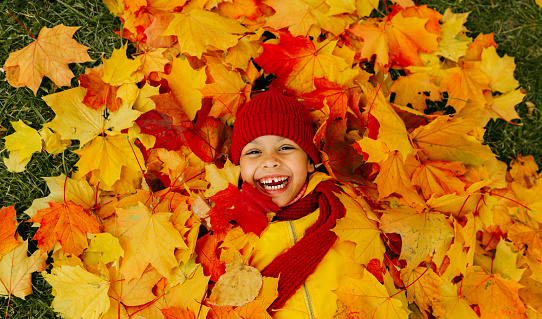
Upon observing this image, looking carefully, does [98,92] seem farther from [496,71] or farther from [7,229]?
[496,71]

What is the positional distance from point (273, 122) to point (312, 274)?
84 centimetres

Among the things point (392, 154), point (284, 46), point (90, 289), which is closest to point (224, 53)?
point (284, 46)

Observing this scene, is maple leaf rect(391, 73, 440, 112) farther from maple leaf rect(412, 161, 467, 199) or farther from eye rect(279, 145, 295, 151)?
eye rect(279, 145, 295, 151)

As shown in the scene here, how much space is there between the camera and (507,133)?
2.33 meters

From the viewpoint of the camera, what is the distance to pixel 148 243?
1783 millimetres

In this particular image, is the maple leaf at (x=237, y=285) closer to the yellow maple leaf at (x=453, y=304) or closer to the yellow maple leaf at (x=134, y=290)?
the yellow maple leaf at (x=134, y=290)

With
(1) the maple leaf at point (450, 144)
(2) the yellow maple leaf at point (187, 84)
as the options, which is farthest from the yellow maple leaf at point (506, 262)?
(2) the yellow maple leaf at point (187, 84)

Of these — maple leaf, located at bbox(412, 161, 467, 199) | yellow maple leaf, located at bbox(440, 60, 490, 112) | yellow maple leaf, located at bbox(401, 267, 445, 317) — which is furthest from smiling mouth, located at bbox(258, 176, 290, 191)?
yellow maple leaf, located at bbox(440, 60, 490, 112)

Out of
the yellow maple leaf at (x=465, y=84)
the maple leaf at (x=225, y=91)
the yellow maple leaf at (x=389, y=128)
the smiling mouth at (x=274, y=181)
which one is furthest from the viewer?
the yellow maple leaf at (x=465, y=84)

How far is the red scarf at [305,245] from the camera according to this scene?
5.92 feet

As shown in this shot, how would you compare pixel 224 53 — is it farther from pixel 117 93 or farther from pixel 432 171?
pixel 432 171

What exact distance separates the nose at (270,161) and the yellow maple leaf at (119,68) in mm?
846

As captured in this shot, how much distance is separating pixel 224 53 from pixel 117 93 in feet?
2.06

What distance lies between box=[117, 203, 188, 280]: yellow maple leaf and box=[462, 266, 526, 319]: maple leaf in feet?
5.27
